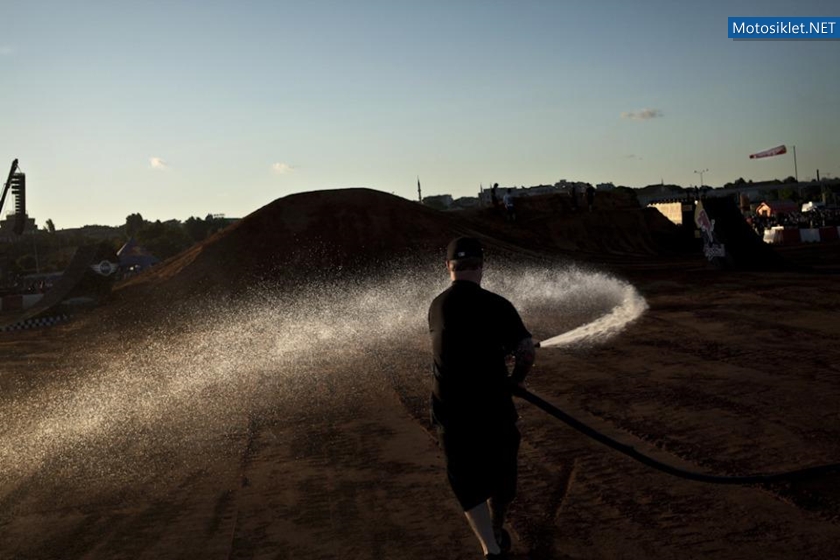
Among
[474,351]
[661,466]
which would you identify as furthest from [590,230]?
[474,351]

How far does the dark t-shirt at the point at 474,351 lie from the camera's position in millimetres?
4152

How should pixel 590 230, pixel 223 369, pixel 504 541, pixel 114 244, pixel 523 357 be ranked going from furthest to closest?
pixel 114 244, pixel 590 230, pixel 223 369, pixel 504 541, pixel 523 357

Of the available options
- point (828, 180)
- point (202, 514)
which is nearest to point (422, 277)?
point (202, 514)

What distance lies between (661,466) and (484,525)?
143 centimetres

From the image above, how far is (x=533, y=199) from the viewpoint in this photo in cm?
4650

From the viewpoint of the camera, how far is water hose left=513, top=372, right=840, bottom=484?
170 inches

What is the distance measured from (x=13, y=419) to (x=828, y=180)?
179m

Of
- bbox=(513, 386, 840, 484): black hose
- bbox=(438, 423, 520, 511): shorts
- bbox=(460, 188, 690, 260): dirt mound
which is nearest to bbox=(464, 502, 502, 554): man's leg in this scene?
bbox=(438, 423, 520, 511): shorts

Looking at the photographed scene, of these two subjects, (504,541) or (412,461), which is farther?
(412,461)

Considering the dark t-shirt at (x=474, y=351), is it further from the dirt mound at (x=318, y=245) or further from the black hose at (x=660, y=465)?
the dirt mound at (x=318, y=245)

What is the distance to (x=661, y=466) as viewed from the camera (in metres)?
4.89

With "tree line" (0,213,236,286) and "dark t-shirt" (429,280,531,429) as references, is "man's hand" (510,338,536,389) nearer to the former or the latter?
"dark t-shirt" (429,280,531,429)

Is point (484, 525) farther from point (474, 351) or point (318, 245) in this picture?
point (318, 245)

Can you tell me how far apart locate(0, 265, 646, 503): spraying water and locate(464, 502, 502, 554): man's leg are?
12.6ft
